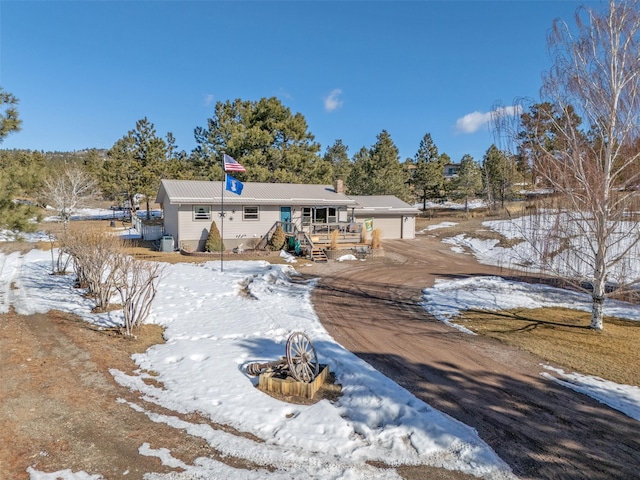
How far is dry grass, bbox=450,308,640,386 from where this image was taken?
739cm

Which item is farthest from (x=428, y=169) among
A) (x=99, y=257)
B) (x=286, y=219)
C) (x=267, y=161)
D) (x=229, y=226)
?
(x=99, y=257)

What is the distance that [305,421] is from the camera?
5363 mm

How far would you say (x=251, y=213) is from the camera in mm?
22891

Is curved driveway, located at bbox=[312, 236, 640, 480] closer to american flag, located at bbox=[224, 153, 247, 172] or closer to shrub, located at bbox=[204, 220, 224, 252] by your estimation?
american flag, located at bbox=[224, 153, 247, 172]

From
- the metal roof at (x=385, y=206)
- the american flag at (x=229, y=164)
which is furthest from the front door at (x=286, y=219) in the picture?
the metal roof at (x=385, y=206)

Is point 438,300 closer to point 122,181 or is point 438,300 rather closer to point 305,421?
point 305,421

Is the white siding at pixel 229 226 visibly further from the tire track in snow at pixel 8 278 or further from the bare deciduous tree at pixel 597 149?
the bare deciduous tree at pixel 597 149

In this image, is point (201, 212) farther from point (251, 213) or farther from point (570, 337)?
point (570, 337)

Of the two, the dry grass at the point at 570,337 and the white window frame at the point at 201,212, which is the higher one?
the white window frame at the point at 201,212

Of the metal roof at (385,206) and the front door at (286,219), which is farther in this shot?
the metal roof at (385,206)

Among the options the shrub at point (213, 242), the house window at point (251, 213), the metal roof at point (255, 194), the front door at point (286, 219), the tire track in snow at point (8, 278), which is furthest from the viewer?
the front door at point (286, 219)

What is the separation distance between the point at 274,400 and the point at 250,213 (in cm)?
1782

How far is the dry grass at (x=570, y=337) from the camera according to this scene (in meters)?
7.39

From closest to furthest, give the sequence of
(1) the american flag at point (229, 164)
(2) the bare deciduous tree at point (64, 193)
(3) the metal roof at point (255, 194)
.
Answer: (1) the american flag at point (229, 164) < (3) the metal roof at point (255, 194) < (2) the bare deciduous tree at point (64, 193)
